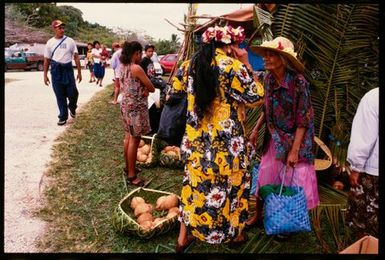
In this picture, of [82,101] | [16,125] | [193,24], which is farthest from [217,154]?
[82,101]

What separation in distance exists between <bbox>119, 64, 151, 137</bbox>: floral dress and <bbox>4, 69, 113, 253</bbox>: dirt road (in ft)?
4.16

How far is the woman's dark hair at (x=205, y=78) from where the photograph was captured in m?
2.88

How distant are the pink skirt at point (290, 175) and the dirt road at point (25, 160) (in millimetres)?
2051

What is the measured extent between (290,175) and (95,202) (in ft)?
6.96

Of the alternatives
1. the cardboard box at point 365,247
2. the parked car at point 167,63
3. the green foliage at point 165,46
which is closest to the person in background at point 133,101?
the cardboard box at point 365,247

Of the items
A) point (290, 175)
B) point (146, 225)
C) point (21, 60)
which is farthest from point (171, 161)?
point (21, 60)

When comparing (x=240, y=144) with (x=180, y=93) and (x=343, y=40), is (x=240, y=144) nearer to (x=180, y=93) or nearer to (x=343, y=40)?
(x=180, y=93)

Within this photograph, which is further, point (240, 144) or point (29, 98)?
point (29, 98)

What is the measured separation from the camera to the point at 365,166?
2.65m

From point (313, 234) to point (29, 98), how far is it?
9.15 meters

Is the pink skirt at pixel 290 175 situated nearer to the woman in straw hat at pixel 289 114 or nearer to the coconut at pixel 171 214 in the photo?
the woman in straw hat at pixel 289 114

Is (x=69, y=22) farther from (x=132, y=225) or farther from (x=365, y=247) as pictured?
(x=365, y=247)

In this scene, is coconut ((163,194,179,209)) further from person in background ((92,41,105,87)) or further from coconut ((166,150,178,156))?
person in background ((92,41,105,87))

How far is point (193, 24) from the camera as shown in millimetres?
5969
